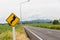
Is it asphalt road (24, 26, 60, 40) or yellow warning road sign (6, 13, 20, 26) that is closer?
yellow warning road sign (6, 13, 20, 26)

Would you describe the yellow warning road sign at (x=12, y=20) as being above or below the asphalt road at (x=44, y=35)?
above

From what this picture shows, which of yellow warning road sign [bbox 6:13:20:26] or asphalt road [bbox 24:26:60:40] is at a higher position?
yellow warning road sign [bbox 6:13:20:26]

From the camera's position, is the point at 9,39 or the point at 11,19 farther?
the point at 9,39

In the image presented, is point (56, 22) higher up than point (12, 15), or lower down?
lower down

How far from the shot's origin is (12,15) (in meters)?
13.5

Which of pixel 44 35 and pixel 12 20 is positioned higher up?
pixel 12 20

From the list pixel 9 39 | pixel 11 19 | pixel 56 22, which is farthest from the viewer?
pixel 56 22

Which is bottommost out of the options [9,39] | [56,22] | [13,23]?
[56,22]

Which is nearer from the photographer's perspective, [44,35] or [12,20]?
[12,20]

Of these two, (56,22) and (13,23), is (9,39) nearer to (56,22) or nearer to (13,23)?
(13,23)

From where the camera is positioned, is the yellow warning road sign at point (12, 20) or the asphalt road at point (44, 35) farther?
the asphalt road at point (44, 35)

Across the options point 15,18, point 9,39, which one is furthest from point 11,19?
point 9,39

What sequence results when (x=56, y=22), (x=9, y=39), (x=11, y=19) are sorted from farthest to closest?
(x=56, y=22) → (x=9, y=39) → (x=11, y=19)

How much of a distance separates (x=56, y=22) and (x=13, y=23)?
117 m
